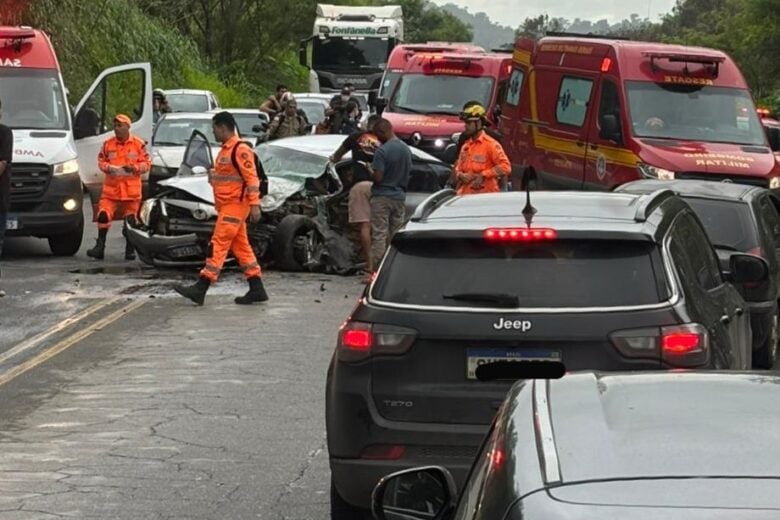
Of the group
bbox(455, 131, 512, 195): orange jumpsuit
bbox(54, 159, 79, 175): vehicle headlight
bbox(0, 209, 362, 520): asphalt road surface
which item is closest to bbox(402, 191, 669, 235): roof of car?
bbox(0, 209, 362, 520): asphalt road surface

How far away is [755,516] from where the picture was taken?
2639mm

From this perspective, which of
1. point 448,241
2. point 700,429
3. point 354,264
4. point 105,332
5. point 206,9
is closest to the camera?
point 700,429

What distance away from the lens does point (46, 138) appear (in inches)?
763

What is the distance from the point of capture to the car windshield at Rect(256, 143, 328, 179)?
18.4 meters

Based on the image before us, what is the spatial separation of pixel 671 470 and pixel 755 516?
0.26m

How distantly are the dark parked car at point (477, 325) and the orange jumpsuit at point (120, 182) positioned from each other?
12.1m

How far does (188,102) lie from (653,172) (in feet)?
71.4

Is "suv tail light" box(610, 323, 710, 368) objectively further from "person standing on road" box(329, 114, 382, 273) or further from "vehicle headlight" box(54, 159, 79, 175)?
"vehicle headlight" box(54, 159, 79, 175)

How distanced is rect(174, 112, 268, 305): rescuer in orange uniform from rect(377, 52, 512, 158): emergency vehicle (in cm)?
1136

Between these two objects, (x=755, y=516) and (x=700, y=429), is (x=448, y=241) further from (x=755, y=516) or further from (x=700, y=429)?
(x=755, y=516)

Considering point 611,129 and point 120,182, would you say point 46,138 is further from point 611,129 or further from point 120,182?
point 611,129

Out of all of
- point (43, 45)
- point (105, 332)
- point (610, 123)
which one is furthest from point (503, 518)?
point (43, 45)

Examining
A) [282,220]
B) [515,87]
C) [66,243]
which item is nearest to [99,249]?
[66,243]

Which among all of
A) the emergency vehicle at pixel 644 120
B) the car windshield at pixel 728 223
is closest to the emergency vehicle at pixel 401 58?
the emergency vehicle at pixel 644 120
